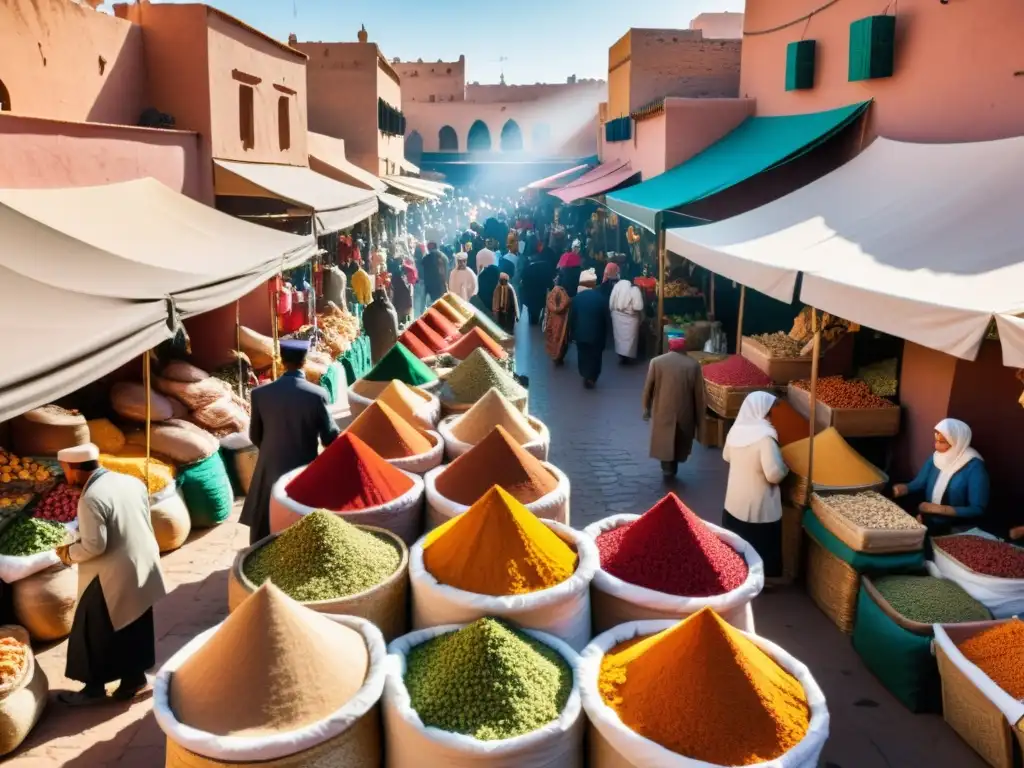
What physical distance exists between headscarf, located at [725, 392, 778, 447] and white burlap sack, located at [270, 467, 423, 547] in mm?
2122

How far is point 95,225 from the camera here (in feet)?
19.7

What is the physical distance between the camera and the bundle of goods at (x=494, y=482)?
4.03 meters

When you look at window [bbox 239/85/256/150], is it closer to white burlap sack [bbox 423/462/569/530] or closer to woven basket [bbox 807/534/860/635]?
white burlap sack [bbox 423/462/569/530]

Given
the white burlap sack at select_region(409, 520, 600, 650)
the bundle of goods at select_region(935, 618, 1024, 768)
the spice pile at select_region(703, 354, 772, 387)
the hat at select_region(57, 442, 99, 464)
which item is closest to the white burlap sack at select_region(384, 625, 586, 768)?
the white burlap sack at select_region(409, 520, 600, 650)

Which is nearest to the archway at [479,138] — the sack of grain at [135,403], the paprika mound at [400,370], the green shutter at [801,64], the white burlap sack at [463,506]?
the green shutter at [801,64]

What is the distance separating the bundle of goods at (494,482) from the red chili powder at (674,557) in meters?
0.50

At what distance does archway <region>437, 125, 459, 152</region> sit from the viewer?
3600 centimetres

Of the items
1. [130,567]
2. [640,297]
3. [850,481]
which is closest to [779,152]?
[640,297]

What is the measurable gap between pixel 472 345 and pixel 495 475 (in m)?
3.84

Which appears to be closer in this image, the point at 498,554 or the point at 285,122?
the point at 498,554

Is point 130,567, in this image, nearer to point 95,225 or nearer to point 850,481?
point 95,225

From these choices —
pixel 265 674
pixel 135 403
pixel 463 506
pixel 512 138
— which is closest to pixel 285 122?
pixel 135 403

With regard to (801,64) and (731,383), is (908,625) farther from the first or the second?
(801,64)

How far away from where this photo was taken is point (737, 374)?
7660mm
